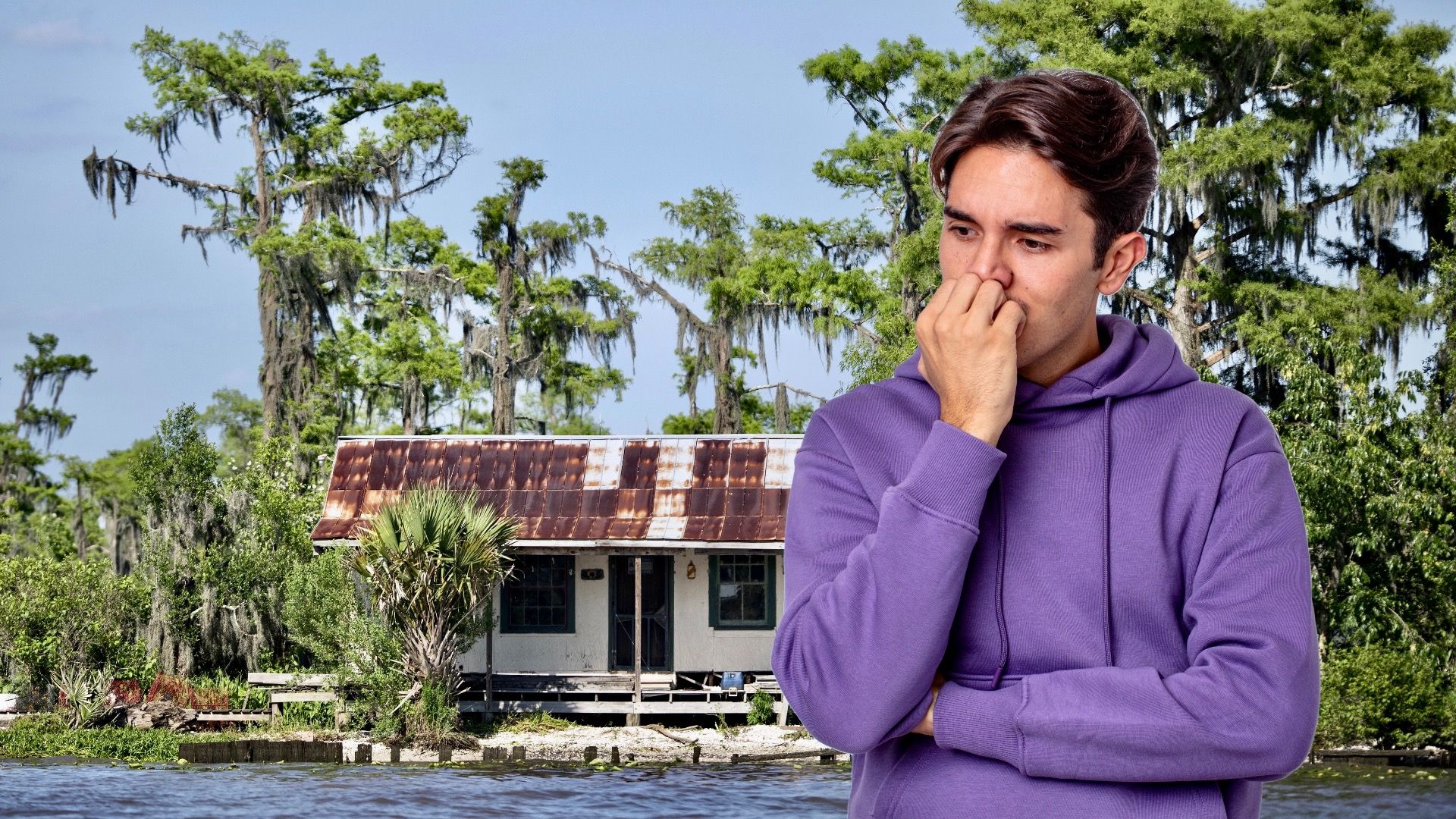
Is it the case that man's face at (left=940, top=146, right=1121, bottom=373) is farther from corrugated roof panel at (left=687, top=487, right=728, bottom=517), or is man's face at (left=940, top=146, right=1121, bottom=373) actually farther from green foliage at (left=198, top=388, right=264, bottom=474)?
green foliage at (left=198, top=388, right=264, bottom=474)

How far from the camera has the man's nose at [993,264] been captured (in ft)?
5.24

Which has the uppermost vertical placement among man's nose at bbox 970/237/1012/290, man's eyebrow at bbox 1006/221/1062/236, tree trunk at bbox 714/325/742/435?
tree trunk at bbox 714/325/742/435

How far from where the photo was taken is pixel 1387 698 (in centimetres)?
1722

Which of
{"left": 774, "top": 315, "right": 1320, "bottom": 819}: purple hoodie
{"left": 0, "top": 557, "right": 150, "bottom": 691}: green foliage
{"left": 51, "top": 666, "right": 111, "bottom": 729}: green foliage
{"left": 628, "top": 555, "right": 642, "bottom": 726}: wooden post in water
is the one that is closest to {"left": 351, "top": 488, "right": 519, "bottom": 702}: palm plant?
{"left": 628, "top": 555, "right": 642, "bottom": 726}: wooden post in water

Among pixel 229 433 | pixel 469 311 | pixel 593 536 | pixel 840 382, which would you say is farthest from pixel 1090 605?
pixel 229 433

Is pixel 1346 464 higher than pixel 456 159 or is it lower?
lower

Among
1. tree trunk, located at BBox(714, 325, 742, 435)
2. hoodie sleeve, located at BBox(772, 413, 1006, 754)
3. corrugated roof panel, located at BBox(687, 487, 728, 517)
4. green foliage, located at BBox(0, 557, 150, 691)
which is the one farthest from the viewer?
tree trunk, located at BBox(714, 325, 742, 435)

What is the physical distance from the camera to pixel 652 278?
35375mm

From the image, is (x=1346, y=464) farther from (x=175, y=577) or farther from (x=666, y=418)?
(x=666, y=418)

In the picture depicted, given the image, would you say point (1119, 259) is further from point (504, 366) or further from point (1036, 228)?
point (504, 366)

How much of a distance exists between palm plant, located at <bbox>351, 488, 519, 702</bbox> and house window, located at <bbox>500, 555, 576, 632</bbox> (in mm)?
2966

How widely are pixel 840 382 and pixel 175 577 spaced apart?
12.2 metres

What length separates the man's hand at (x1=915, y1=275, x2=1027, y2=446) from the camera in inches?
60.6

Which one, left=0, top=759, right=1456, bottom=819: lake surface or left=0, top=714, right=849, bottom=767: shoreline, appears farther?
left=0, top=714, right=849, bottom=767: shoreline
